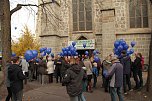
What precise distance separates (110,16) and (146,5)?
355 cm

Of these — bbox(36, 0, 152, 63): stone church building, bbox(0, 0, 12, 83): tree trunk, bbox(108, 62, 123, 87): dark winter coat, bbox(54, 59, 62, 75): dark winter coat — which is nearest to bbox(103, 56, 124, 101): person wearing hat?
bbox(108, 62, 123, 87): dark winter coat

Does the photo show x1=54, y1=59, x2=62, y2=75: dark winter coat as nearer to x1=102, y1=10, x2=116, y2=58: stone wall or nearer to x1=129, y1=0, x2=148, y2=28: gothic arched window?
x1=102, y1=10, x2=116, y2=58: stone wall

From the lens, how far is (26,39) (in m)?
43.6

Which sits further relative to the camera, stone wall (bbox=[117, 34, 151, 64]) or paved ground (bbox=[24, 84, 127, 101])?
stone wall (bbox=[117, 34, 151, 64])

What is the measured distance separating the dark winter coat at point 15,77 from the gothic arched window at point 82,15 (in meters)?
16.4

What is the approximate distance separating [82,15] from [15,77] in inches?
659

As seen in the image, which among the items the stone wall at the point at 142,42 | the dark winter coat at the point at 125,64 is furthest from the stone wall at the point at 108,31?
the dark winter coat at the point at 125,64

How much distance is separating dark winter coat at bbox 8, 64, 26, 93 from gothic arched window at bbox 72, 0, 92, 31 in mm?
16377

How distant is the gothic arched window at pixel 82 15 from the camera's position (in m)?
23.5

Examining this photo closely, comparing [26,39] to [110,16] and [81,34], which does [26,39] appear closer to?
[81,34]

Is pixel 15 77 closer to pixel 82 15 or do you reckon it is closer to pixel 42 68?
pixel 42 68

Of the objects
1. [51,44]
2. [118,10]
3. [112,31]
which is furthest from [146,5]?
[51,44]

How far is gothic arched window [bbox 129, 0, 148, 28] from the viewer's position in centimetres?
2188

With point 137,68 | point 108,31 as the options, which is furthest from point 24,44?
point 137,68
